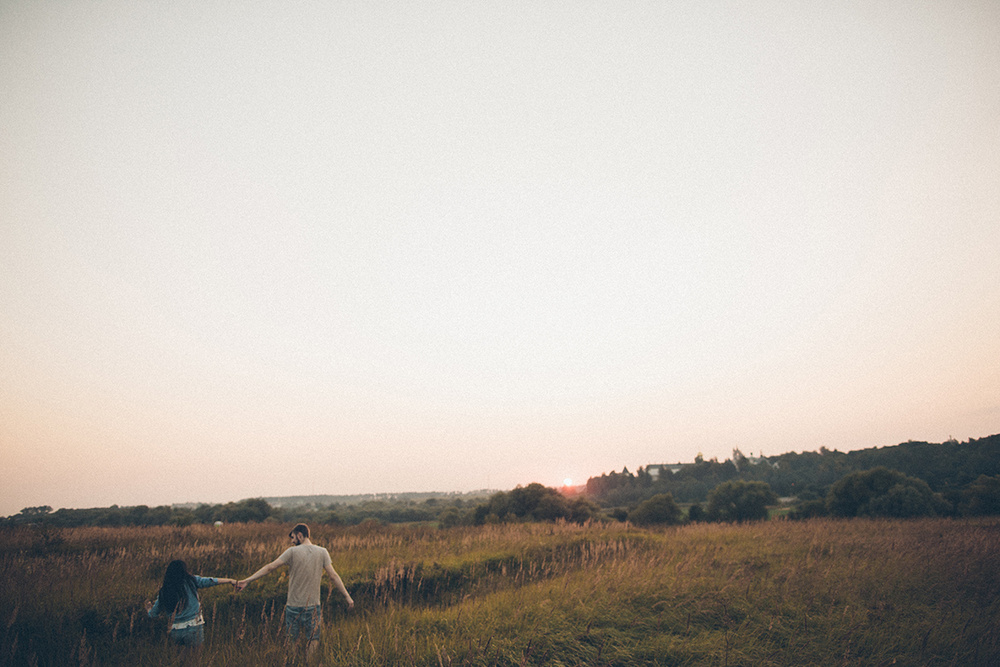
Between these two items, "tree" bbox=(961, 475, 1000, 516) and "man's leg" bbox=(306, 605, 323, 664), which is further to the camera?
"tree" bbox=(961, 475, 1000, 516)

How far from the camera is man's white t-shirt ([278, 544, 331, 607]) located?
5871 mm

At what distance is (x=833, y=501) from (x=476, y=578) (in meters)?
39.8

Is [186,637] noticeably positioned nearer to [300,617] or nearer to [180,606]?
[180,606]

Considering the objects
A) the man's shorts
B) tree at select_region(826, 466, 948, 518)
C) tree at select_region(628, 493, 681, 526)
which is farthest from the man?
tree at select_region(628, 493, 681, 526)

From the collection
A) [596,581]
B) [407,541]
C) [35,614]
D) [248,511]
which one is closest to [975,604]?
[596,581]

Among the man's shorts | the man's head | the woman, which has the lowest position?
the man's shorts

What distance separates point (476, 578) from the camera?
1091 cm

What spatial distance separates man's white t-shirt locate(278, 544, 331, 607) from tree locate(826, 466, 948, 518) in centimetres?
3742

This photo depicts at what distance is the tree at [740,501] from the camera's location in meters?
45.2

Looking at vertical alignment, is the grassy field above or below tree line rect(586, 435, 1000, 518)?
above

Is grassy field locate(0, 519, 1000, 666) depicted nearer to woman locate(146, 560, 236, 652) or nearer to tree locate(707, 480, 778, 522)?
woman locate(146, 560, 236, 652)

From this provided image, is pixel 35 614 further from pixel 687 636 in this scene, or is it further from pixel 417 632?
pixel 687 636

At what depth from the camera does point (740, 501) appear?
46.9 meters

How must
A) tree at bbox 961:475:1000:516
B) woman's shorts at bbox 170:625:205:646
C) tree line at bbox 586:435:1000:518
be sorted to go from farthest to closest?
1. tree line at bbox 586:435:1000:518
2. tree at bbox 961:475:1000:516
3. woman's shorts at bbox 170:625:205:646
